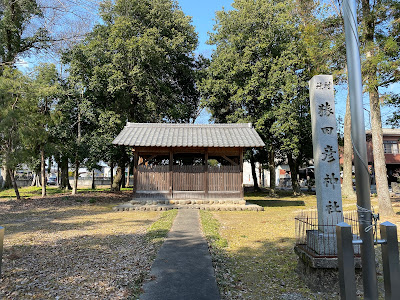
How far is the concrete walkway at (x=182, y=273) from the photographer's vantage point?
3.38 meters

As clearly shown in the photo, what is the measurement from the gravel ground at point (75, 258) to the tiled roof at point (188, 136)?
425 cm

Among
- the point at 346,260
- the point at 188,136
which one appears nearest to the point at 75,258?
the point at 346,260

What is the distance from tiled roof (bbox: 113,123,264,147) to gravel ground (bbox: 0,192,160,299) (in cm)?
425

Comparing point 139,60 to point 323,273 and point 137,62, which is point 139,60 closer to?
point 137,62

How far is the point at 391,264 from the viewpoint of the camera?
2.33 metres

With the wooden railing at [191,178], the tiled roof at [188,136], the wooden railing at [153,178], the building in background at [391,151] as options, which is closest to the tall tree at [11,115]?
the tiled roof at [188,136]

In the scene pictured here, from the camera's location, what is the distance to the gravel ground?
3.80m


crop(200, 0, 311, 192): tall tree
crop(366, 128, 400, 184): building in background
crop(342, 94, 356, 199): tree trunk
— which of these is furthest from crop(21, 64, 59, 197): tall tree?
crop(366, 128, 400, 184): building in background

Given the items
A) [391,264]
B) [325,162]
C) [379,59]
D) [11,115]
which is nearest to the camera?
[391,264]

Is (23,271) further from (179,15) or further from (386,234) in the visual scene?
(179,15)

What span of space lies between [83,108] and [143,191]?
7375 millimetres

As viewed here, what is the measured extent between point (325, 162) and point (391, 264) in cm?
241

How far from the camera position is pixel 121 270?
4.55 m

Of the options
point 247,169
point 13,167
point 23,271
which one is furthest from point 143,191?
point 247,169
